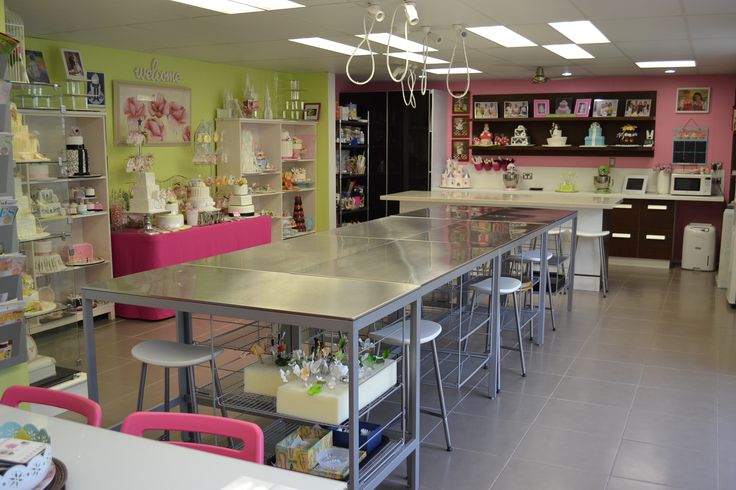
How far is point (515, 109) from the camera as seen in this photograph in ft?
32.9

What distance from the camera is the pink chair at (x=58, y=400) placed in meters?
2.08

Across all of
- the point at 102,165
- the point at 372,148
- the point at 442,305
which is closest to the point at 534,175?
the point at 372,148

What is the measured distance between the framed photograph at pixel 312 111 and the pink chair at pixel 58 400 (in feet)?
24.0

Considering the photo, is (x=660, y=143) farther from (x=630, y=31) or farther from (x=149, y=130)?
(x=149, y=130)

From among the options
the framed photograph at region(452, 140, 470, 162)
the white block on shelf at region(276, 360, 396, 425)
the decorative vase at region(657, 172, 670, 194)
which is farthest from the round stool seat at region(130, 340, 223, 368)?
A: the framed photograph at region(452, 140, 470, 162)

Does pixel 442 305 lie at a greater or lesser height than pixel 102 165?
lesser

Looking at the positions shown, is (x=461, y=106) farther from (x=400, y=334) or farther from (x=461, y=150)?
(x=400, y=334)

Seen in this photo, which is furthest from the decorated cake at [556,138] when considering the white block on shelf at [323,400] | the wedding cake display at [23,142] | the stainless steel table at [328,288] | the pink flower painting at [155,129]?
the white block on shelf at [323,400]

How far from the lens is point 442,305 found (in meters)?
5.57

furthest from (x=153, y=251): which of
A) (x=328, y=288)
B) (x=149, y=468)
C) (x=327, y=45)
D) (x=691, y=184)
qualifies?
(x=691, y=184)

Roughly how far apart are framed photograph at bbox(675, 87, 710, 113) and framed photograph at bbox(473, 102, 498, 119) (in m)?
2.41

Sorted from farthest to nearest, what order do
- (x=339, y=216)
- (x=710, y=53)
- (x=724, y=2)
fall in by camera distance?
(x=339, y=216) → (x=710, y=53) → (x=724, y=2)

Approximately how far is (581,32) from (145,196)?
13.1 feet

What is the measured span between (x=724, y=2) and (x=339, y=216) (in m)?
6.20
